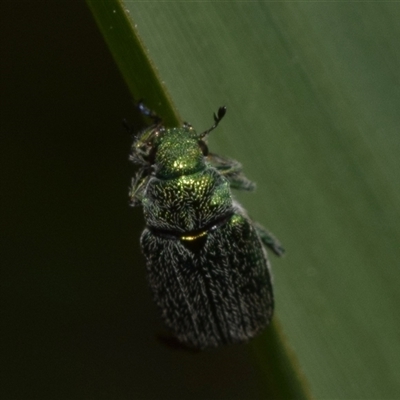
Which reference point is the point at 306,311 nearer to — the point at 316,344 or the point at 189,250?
the point at 316,344

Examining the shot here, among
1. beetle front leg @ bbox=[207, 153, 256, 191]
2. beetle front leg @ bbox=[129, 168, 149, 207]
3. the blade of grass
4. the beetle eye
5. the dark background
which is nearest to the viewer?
the blade of grass

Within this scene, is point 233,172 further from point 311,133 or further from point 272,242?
point 311,133

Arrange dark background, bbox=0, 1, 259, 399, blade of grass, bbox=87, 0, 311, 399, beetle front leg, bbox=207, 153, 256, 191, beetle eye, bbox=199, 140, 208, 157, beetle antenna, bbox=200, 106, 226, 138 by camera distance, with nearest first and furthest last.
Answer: blade of grass, bbox=87, 0, 311, 399, beetle antenna, bbox=200, 106, 226, 138, beetle front leg, bbox=207, 153, 256, 191, beetle eye, bbox=199, 140, 208, 157, dark background, bbox=0, 1, 259, 399

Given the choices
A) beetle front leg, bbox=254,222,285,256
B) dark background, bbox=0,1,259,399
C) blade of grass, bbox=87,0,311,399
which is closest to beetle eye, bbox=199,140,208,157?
blade of grass, bbox=87,0,311,399

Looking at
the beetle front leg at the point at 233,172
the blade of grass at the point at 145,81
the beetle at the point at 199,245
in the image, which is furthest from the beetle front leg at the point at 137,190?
the blade of grass at the point at 145,81

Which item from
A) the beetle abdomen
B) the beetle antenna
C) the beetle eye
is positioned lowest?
the beetle abdomen

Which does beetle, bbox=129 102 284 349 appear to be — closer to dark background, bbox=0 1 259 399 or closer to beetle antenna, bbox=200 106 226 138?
beetle antenna, bbox=200 106 226 138

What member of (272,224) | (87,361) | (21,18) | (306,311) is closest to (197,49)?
(272,224)
